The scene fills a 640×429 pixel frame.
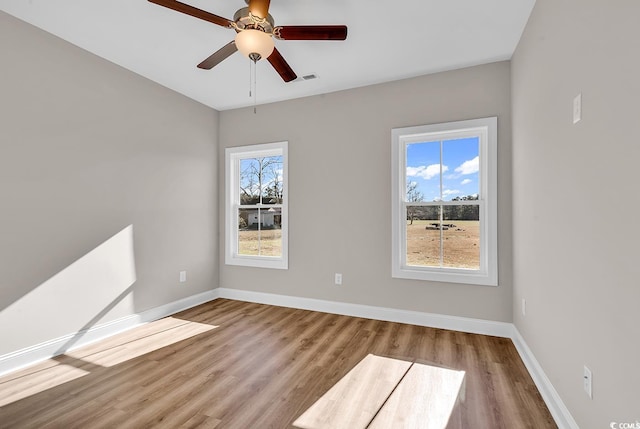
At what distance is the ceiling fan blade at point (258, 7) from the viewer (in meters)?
1.78

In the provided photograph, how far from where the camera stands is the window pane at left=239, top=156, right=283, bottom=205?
4.17m

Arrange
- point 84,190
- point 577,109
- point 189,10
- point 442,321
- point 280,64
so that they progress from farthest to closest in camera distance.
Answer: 1. point 442,321
2. point 84,190
3. point 280,64
4. point 189,10
5. point 577,109

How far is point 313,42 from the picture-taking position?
2650 millimetres

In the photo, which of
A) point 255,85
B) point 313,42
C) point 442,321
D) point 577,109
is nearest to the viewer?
point 577,109

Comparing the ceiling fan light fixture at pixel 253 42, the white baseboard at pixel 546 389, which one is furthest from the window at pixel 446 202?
the ceiling fan light fixture at pixel 253 42

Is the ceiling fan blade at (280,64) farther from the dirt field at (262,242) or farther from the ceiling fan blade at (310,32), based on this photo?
the dirt field at (262,242)

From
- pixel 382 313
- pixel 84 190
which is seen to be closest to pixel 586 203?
pixel 382 313

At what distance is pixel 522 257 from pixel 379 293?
1501 millimetres

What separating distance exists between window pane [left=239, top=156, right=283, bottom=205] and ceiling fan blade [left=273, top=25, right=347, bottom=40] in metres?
2.22

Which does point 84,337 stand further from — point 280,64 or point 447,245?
point 447,245

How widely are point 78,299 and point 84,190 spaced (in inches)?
40.2

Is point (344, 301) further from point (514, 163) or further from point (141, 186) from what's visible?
point (141, 186)

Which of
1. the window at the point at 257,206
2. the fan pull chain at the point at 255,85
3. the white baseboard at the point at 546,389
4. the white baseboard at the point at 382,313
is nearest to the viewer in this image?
the white baseboard at the point at 546,389

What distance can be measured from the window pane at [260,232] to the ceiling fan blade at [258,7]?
8.45 feet
